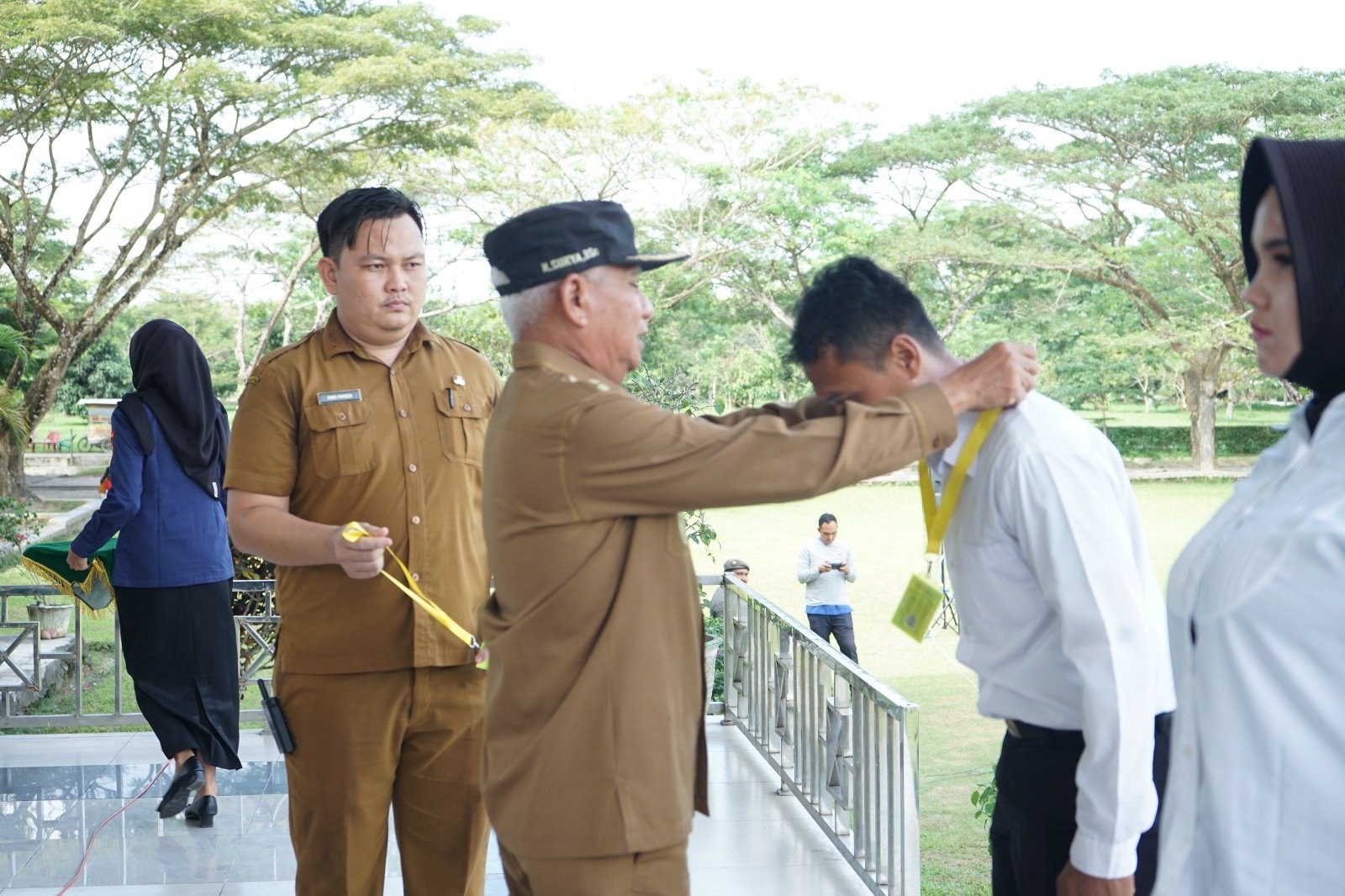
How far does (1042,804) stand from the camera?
1.50 meters

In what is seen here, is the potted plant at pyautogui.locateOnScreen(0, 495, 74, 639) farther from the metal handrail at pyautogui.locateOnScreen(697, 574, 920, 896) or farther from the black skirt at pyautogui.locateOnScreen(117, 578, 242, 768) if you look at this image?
the metal handrail at pyautogui.locateOnScreen(697, 574, 920, 896)

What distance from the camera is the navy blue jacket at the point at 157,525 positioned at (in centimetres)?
346

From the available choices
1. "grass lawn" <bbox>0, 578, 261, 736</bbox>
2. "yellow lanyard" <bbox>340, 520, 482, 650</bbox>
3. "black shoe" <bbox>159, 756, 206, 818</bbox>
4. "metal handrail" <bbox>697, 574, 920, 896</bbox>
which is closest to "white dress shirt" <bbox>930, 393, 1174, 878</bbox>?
"yellow lanyard" <bbox>340, 520, 482, 650</bbox>

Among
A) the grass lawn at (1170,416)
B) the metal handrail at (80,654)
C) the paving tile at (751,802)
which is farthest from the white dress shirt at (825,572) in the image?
the grass lawn at (1170,416)

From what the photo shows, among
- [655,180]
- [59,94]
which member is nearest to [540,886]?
[59,94]

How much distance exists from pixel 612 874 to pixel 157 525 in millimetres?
2574

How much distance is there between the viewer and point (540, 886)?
53.5 inches

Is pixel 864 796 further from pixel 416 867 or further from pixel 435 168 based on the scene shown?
pixel 435 168

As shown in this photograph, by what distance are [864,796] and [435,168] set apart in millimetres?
15104

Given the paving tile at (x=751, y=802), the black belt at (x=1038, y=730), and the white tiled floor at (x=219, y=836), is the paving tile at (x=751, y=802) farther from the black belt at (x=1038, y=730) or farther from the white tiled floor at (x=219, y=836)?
the black belt at (x=1038, y=730)

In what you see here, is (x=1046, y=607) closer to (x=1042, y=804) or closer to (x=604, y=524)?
(x=1042, y=804)

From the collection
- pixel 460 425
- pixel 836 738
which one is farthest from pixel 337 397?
pixel 836 738

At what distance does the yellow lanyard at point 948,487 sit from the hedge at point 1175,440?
20.1m

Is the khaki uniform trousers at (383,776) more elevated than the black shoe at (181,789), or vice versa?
the khaki uniform trousers at (383,776)
